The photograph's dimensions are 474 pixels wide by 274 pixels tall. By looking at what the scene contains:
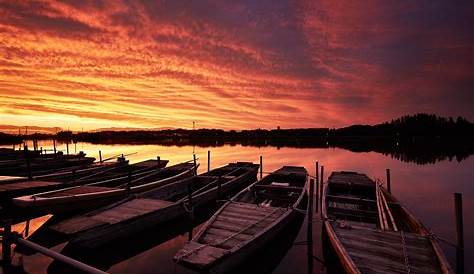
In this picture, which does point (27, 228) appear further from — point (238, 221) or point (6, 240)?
point (238, 221)

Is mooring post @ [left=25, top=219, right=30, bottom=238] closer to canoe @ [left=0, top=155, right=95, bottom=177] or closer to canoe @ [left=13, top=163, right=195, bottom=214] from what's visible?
canoe @ [left=13, top=163, right=195, bottom=214]

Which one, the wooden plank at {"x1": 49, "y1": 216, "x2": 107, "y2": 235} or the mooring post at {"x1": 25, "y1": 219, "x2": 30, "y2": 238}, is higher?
the wooden plank at {"x1": 49, "y1": 216, "x2": 107, "y2": 235}

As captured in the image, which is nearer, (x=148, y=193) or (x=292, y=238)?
(x=292, y=238)

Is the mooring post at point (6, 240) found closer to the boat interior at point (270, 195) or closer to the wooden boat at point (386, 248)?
the boat interior at point (270, 195)

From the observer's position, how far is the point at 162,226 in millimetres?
13719

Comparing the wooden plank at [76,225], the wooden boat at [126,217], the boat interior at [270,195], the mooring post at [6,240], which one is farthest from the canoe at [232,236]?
the mooring post at [6,240]

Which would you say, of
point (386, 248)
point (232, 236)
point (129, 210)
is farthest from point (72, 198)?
point (386, 248)

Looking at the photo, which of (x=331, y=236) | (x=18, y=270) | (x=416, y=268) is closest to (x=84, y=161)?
(x=18, y=270)

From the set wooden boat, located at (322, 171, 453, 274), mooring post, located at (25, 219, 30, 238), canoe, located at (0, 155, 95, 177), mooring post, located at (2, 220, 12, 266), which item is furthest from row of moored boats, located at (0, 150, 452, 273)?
canoe, located at (0, 155, 95, 177)

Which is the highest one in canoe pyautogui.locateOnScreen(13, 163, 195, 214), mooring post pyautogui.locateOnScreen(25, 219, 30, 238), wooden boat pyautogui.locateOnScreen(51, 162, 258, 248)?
canoe pyautogui.locateOnScreen(13, 163, 195, 214)

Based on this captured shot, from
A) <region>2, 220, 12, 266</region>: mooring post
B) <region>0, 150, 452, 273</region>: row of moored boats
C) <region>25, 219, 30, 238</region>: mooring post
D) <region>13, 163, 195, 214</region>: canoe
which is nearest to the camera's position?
<region>2, 220, 12, 266</region>: mooring post

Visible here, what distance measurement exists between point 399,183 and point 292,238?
2189cm

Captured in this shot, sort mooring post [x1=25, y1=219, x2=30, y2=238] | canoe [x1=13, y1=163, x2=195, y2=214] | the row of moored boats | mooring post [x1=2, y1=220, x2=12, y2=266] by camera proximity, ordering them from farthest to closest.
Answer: mooring post [x1=25, y1=219, x2=30, y2=238] < canoe [x1=13, y1=163, x2=195, y2=214] < the row of moored boats < mooring post [x1=2, y1=220, x2=12, y2=266]

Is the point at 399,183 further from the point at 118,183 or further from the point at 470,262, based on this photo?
the point at 118,183
